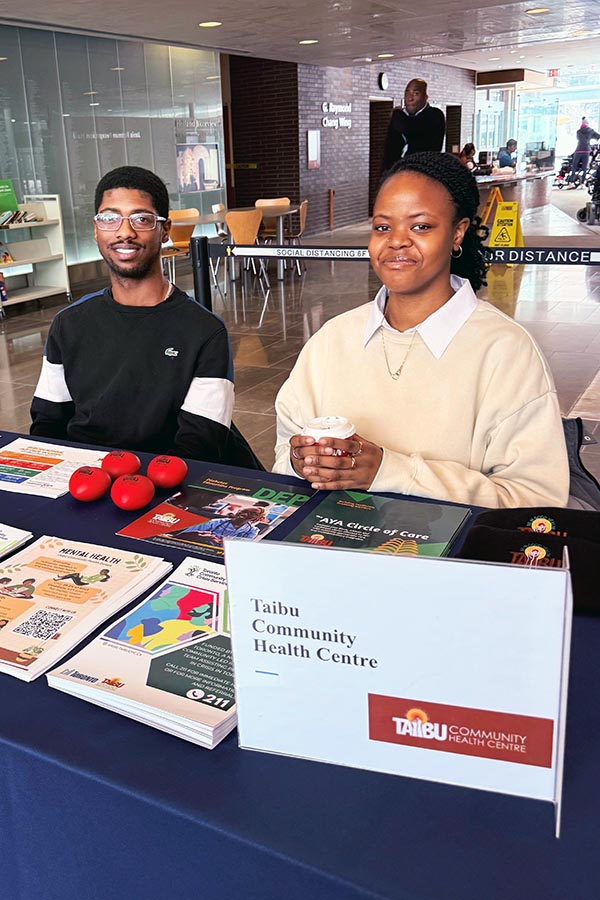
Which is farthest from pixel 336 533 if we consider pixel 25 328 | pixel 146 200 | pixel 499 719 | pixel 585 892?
pixel 25 328

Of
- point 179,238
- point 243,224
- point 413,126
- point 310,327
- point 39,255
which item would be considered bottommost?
point 310,327

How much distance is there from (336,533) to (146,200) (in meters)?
1.23

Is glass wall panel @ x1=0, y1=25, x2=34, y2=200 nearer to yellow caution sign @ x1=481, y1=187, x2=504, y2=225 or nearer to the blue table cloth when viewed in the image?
yellow caution sign @ x1=481, y1=187, x2=504, y2=225

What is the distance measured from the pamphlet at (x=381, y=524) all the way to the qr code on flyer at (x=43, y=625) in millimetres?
390

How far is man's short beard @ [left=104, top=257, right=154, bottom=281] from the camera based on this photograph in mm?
2123

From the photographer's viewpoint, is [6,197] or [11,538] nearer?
[11,538]

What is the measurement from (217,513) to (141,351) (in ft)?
2.63

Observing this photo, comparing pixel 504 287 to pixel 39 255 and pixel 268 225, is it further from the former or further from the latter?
pixel 39 255

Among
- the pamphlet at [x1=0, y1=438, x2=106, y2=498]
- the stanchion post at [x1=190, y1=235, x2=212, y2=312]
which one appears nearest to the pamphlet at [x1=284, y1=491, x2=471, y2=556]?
the pamphlet at [x1=0, y1=438, x2=106, y2=498]

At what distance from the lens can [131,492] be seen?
4.88 feet

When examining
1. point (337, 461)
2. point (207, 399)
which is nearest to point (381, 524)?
point (337, 461)

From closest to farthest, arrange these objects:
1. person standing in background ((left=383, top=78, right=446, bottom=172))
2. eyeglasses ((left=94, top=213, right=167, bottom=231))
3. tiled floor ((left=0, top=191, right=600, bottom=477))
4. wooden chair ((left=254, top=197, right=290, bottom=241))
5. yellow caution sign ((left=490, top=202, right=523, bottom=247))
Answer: eyeglasses ((left=94, top=213, right=167, bottom=231))
tiled floor ((left=0, top=191, right=600, bottom=477))
person standing in background ((left=383, top=78, right=446, bottom=172))
yellow caution sign ((left=490, top=202, right=523, bottom=247))
wooden chair ((left=254, top=197, right=290, bottom=241))

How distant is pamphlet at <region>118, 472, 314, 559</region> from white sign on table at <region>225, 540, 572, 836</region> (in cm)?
50

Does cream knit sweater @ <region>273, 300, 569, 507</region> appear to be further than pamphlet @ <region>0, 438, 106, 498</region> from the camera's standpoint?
No
